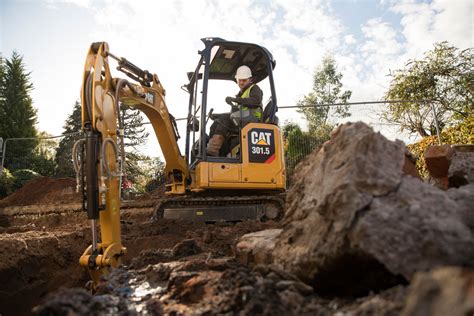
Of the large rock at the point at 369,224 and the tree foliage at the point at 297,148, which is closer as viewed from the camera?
the large rock at the point at 369,224

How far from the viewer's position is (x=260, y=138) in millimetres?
6699

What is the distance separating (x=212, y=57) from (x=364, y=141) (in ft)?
17.8

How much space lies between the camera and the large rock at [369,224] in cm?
170

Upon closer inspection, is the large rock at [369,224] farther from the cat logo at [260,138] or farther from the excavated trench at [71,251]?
the cat logo at [260,138]

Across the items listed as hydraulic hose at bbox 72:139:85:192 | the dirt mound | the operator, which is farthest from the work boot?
the dirt mound

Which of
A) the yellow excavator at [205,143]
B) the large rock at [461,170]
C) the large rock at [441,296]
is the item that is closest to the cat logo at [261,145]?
the yellow excavator at [205,143]

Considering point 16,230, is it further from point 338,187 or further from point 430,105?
point 430,105

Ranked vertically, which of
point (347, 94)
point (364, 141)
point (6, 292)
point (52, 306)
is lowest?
point (6, 292)

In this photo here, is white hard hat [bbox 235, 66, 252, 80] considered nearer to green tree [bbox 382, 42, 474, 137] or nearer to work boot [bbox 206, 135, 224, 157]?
work boot [bbox 206, 135, 224, 157]

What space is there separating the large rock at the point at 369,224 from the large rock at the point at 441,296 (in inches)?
20.3

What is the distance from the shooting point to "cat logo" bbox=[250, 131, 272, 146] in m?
6.65

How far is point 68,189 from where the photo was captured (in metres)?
14.5

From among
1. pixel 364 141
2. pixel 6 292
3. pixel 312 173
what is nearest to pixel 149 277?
pixel 312 173

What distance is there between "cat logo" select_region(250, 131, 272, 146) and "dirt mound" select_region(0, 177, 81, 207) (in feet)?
30.9
